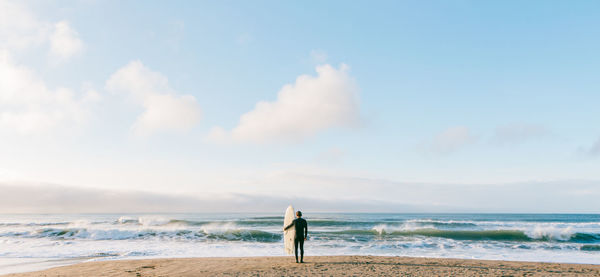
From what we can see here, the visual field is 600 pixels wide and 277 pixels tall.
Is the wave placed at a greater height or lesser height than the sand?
lesser

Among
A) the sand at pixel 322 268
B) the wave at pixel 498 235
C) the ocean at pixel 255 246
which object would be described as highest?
the sand at pixel 322 268

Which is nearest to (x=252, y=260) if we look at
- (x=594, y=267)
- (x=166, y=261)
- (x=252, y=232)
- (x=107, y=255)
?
(x=166, y=261)

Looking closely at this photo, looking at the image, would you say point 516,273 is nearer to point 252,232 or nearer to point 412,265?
point 412,265

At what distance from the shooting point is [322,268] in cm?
959

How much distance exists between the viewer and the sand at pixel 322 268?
9.10 m

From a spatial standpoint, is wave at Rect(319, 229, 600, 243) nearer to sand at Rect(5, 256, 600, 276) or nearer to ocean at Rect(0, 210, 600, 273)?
ocean at Rect(0, 210, 600, 273)

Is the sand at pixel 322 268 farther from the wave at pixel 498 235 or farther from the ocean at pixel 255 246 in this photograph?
the wave at pixel 498 235

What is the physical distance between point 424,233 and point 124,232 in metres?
20.6

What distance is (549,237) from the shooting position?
22.0 meters

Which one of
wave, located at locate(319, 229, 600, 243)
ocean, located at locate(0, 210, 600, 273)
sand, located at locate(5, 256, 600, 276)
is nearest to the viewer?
sand, located at locate(5, 256, 600, 276)

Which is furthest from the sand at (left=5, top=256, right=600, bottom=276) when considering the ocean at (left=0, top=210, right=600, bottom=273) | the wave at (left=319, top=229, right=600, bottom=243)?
the wave at (left=319, top=229, right=600, bottom=243)

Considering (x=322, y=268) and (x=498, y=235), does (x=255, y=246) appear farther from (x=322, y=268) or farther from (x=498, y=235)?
(x=498, y=235)

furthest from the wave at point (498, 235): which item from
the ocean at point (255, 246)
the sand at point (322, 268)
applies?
the sand at point (322, 268)

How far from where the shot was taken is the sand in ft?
29.9
